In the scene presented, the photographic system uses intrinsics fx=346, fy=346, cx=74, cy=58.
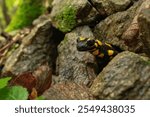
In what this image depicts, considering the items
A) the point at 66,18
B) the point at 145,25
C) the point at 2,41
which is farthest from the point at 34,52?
the point at 145,25

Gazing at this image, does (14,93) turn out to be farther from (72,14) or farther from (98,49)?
(72,14)

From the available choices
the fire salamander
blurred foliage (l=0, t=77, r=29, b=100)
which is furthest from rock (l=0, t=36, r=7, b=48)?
blurred foliage (l=0, t=77, r=29, b=100)

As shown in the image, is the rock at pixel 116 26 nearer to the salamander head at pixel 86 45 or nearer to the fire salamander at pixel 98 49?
the fire salamander at pixel 98 49

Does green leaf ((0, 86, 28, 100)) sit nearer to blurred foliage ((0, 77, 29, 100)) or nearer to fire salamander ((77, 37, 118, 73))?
blurred foliage ((0, 77, 29, 100))

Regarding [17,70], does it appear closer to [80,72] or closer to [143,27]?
[80,72]

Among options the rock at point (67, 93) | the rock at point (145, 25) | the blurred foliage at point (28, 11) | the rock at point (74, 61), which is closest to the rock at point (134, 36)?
the rock at point (145, 25)
